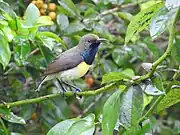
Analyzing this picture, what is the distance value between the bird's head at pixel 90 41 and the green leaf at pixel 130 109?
1.14 metres

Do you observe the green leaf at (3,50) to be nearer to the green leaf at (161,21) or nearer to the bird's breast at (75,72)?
the green leaf at (161,21)

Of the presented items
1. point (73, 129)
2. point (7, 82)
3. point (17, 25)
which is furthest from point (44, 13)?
point (73, 129)

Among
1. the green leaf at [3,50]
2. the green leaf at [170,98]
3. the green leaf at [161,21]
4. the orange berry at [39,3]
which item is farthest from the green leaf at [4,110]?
the orange berry at [39,3]

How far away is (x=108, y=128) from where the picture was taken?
1.23 metres

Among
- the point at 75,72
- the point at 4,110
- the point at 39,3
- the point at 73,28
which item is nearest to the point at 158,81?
the point at 4,110

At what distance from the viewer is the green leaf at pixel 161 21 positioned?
122 cm

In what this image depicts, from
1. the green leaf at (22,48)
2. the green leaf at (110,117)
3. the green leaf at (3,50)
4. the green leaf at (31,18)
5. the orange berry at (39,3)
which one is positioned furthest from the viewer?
the orange berry at (39,3)

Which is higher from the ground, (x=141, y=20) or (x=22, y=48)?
(x=141, y=20)

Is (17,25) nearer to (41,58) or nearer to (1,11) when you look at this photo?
(1,11)

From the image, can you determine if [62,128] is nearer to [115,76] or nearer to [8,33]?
[115,76]

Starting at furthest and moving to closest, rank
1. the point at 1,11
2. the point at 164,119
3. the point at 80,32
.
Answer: the point at 164,119 < the point at 80,32 < the point at 1,11

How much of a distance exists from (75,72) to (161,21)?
1206 mm

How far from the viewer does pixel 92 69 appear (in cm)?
300

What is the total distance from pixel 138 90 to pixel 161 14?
7.8 inches
